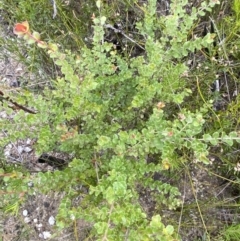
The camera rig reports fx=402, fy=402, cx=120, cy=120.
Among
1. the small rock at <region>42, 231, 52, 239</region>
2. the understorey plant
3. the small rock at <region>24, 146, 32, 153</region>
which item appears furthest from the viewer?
the small rock at <region>24, 146, 32, 153</region>

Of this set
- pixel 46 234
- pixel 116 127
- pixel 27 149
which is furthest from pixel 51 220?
pixel 116 127

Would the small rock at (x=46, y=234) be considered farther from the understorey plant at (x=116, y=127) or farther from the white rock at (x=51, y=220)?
the understorey plant at (x=116, y=127)

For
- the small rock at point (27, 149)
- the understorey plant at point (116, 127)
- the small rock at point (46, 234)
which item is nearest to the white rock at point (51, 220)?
the small rock at point (46, 234)

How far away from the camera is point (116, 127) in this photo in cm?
197

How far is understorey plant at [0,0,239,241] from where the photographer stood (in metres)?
1.66

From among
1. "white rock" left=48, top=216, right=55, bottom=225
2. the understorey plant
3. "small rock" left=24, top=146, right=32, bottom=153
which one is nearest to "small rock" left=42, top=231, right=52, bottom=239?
"white rock" left=48, top=216, right=55, bottom=225

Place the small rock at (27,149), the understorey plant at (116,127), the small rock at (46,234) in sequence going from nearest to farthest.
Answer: the understorey plant at (116,127)
the small rock at (46,234)
the small rock at (27,149)

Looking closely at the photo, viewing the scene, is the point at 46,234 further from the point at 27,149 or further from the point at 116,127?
the point at 116,127

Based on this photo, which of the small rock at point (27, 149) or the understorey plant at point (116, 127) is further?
the small rock at point (27, 149)

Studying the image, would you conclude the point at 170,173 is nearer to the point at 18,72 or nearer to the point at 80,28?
the point at 80,28

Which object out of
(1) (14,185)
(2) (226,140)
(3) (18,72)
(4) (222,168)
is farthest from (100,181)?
(3) (18,72)

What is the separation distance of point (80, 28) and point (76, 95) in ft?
2.81

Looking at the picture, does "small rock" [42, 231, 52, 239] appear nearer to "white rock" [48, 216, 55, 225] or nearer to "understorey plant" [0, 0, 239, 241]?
"white rock" [48, 216, 55, 225]

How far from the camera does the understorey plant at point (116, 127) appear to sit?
5.44ft
